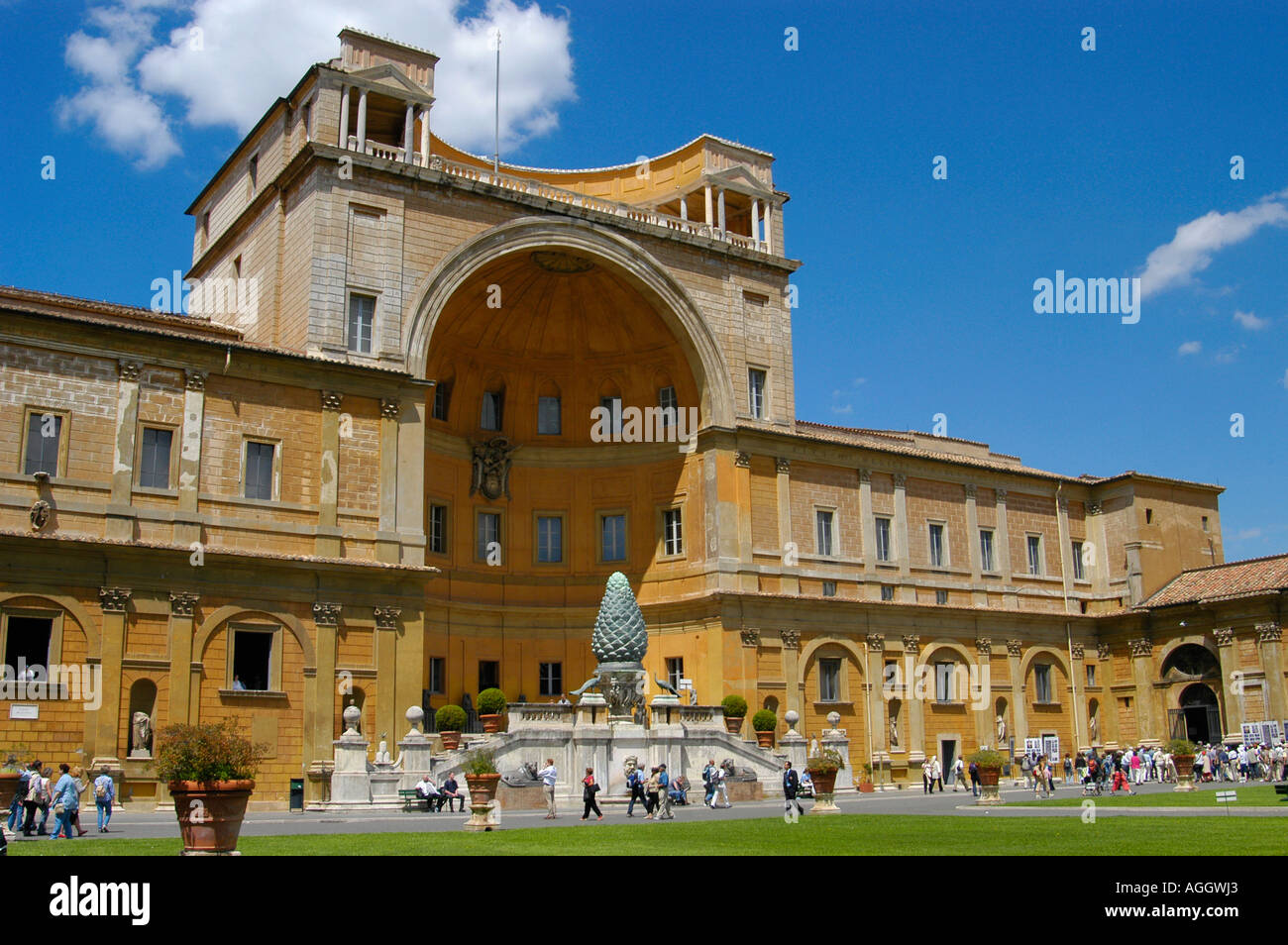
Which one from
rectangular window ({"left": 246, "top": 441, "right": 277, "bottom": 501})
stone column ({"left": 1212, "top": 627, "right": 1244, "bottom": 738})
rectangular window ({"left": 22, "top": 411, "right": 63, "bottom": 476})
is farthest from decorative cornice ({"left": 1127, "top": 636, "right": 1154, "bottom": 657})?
rectangular window ({"left": 22, "top": 411, "right": 63, "bottom": 476})

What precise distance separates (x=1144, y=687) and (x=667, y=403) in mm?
22363

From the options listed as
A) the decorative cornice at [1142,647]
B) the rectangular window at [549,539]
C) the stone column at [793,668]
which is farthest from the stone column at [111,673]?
the decorative cornice at [1142,647]

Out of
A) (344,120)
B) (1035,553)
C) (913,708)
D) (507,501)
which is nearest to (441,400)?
(507,501)

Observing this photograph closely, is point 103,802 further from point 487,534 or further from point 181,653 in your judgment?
point 487,534

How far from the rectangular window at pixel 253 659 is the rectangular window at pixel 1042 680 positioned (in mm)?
30181

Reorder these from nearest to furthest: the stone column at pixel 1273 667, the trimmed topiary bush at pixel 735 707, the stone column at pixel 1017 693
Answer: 1. the trimmed topiary bush at pixel 735 707
2. the stone column at pixel 1273 667
3. the stone column at pixel 1017 693

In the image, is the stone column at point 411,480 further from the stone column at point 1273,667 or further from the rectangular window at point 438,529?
the stone column at point 1273,667

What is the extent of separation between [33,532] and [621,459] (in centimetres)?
2047

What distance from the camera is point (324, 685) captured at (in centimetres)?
3112

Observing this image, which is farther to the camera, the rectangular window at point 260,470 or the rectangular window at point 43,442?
the rectangular window at point 260,470

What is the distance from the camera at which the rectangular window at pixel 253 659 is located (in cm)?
3047

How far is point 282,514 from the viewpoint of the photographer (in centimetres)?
3177

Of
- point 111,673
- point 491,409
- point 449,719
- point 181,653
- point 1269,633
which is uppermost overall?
point 491,409

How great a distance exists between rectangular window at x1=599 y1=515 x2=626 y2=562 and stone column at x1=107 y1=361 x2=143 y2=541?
1768cm
